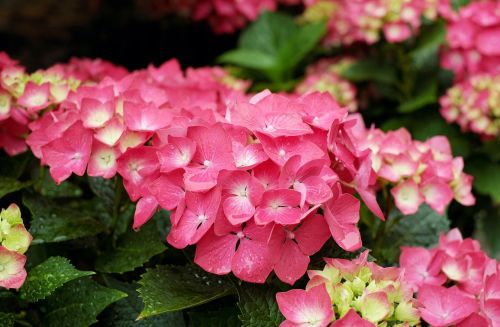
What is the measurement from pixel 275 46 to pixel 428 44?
0.58 metres

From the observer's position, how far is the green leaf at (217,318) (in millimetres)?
993

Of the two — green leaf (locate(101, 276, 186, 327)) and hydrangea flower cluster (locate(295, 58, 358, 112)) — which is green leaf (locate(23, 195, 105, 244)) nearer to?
green leaf (locate(101, 276, 186, 327))

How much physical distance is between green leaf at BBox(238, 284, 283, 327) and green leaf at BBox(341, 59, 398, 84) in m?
1.18

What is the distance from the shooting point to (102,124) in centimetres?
101

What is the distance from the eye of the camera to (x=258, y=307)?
92 cm

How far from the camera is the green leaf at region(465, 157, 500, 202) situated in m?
1.79

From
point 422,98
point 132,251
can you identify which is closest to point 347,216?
point 132,251

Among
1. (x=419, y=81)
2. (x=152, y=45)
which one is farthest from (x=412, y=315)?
(x=152, y=45)

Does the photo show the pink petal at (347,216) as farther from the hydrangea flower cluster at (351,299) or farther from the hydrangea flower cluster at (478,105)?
the hydrangea flower cluster at (478,105)

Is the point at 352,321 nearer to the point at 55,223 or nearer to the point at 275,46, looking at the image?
the point at 55,223

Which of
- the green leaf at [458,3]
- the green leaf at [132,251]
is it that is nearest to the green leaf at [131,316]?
the green leaf at [132,251]

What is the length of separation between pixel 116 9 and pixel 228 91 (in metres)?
0.95

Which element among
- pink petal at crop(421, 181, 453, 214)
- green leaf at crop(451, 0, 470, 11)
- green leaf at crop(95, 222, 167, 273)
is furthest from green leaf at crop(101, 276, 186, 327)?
green leaf at crop(451, 0, 470, 11)

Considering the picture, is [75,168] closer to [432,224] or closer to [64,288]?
[64,288]
